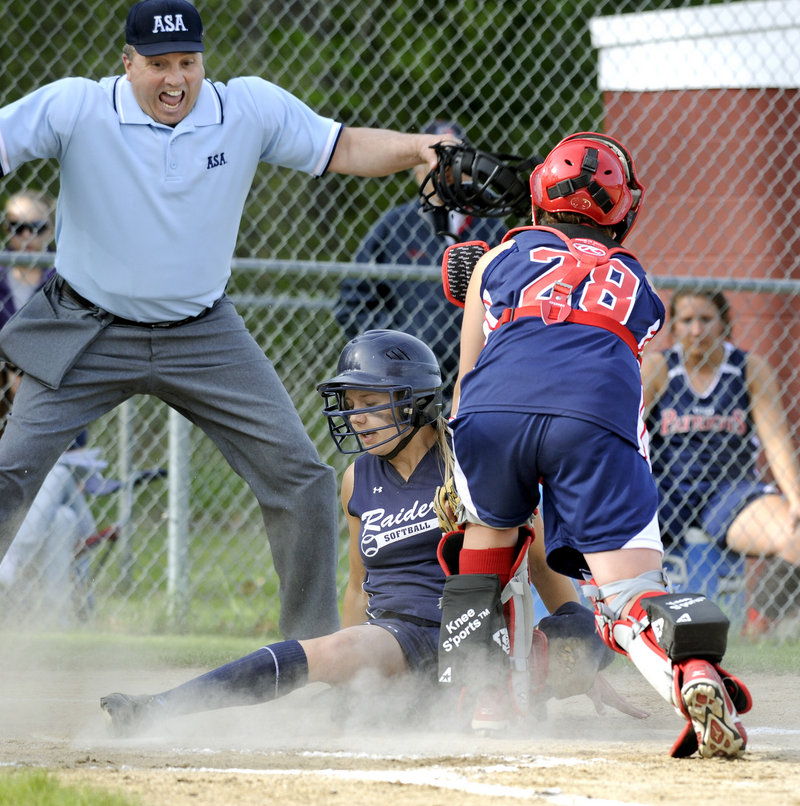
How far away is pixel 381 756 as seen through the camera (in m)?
3.27

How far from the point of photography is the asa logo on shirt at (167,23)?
159 inches

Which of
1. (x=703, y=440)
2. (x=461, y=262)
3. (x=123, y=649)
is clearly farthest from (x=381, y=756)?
(x=703, y=440)

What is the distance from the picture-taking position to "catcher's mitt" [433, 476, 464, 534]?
3.72m

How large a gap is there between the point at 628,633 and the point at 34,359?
2077mm

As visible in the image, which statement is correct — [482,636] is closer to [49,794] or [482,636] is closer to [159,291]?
[49,794]

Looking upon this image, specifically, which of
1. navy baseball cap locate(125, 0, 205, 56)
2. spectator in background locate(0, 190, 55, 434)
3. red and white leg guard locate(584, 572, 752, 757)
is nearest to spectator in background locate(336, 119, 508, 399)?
spectator in background locate(0, 190, 55, 434)

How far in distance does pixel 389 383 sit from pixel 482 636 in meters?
0.92

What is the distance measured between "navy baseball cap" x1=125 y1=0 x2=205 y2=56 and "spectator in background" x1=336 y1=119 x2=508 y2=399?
2140 mm

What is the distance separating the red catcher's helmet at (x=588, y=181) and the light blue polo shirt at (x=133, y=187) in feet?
3.60

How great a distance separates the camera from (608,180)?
3.65 m

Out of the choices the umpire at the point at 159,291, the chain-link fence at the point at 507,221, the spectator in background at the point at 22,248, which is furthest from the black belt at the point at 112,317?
the spectator in background at the point at 22,248

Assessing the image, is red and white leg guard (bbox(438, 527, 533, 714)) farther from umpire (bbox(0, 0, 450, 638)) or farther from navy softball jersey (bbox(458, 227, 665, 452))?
umpire (bbox(0, 0, 450, 638))

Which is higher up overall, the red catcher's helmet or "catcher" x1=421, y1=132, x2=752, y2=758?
the red catcher's helmet

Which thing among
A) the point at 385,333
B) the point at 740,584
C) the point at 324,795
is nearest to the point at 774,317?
the point at 740,584
